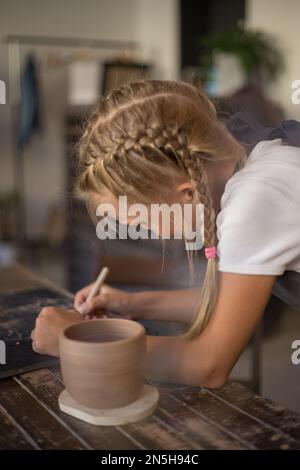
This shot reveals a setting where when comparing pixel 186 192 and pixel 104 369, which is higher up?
pixel 186 192

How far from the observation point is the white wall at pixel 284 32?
7.53ft

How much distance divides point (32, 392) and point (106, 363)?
0.46 feet

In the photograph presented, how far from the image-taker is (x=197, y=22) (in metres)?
3.22

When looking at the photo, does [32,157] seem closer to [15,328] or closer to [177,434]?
[15,328]

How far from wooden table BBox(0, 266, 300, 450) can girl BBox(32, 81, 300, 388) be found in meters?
0.04

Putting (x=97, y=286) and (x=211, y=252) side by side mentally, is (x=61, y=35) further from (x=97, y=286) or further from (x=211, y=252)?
(x=211, y=252)

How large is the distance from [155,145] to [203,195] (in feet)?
0.32

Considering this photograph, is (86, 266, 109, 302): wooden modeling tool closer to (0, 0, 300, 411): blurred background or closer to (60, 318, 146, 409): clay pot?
(60, 318, 146, 409): clay pot

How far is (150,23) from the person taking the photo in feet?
11.2

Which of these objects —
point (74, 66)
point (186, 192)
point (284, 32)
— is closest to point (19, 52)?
point (74, 66)

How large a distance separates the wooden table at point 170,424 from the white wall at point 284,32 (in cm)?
181

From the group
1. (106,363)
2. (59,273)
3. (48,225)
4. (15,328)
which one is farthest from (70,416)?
(48,225)

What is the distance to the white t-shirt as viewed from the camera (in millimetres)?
669

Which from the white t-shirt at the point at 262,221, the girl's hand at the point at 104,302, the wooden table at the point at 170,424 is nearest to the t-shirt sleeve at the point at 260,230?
the white t-shirt at the point at 262,221
